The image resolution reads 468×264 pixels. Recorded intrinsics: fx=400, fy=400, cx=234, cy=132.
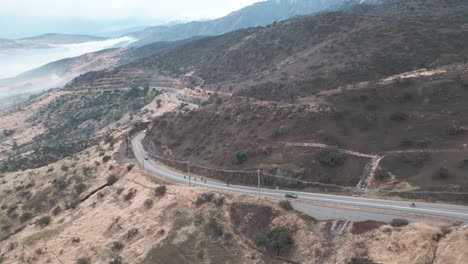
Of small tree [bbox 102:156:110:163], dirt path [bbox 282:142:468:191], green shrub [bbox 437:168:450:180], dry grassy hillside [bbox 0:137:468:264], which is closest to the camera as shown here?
dry grassy hillside [bbox 0:137:468:264]

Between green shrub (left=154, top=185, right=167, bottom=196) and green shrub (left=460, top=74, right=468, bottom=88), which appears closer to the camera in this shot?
green shrub (left=154, top=185, right=167, bottom=196)

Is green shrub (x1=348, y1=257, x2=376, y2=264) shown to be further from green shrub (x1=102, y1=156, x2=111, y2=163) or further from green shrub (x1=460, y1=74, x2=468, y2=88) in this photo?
green shrub (x1=102, y1=156, x2=111, y2=163)

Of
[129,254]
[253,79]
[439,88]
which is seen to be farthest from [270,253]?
[253,79]

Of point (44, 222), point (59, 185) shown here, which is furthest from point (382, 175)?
point (59, 185)

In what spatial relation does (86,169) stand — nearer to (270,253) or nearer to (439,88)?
(270,253)

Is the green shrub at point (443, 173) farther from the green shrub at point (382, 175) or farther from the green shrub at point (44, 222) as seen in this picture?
the green shrub at point (44, 222)

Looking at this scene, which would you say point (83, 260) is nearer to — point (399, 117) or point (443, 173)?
point (443, 173)

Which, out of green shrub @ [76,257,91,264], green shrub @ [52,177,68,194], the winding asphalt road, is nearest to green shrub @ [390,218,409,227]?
the winding asphalt road
